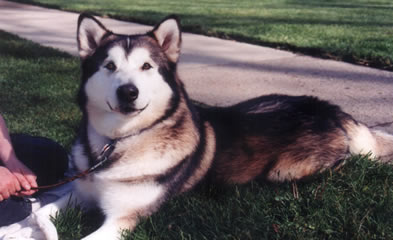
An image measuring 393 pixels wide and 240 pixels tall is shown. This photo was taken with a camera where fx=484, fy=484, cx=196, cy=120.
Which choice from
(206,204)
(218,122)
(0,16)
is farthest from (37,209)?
(0,16)

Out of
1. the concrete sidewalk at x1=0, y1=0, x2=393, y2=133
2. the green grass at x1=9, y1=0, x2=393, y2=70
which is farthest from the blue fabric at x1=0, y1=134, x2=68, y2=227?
the green grass at x1=9, y1=0, x2=393, y2=70

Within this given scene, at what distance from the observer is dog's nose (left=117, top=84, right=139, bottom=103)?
2.66 meters

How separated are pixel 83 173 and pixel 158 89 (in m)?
0.66

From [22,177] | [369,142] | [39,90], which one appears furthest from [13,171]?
[39,90]

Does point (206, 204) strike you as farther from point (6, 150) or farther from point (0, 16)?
point (0, 16)

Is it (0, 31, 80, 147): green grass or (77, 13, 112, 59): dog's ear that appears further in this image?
(0, 31, 80, 147): green grass

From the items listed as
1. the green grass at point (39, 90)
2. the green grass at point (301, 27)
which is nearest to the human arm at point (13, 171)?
the green grass at point (39, 90)

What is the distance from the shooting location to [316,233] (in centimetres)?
250

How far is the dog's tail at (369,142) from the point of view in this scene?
3.30 metres

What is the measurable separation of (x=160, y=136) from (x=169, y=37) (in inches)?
26.0

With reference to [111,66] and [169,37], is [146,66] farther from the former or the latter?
[169,37]

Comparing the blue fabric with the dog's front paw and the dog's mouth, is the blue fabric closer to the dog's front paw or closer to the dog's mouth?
the dog's front paw

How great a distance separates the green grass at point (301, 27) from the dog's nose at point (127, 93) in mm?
4131

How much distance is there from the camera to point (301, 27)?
8.76m
